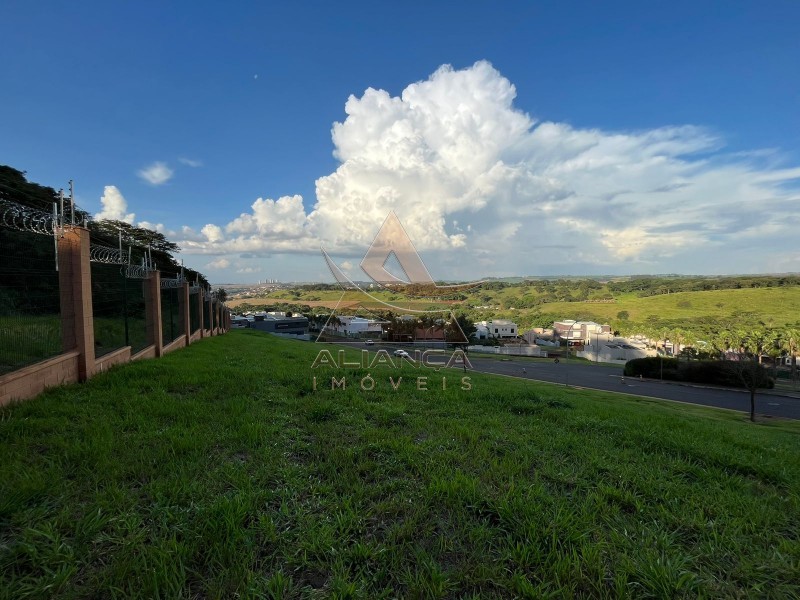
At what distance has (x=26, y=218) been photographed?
4.13 m

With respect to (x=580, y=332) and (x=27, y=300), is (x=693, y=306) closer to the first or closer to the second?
(x=580, y=332)

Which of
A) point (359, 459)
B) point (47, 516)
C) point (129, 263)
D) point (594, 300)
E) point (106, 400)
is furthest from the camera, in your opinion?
point (594, 300)

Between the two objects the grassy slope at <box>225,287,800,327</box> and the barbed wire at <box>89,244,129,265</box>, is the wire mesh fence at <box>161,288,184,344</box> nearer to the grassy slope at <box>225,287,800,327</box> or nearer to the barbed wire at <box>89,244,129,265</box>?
the barbed wire at <box>89,244,129,265</box>

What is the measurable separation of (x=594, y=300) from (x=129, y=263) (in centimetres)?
10292

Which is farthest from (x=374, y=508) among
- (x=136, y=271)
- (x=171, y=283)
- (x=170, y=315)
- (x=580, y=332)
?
(x=580, y=332)

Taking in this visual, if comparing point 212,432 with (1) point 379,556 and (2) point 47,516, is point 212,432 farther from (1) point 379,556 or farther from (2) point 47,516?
(1) point 379,556

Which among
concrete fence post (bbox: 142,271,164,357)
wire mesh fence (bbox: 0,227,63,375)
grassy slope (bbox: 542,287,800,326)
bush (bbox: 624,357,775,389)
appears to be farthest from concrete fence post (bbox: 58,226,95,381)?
grassy slope (bbox: 542,287,800,326)

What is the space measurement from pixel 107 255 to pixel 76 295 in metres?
1.31

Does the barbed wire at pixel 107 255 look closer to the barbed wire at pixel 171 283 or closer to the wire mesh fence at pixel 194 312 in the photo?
the barbed wire at pixel 171 283

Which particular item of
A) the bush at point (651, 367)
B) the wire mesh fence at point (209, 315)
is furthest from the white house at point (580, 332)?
the wire mesh fence at point (209, 315)

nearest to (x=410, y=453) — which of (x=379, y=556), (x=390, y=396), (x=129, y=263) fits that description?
(x=379, y=556)

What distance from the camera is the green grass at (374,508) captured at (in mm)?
1592

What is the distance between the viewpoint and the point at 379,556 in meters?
1.73

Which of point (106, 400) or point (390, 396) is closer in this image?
point (106, 400)
